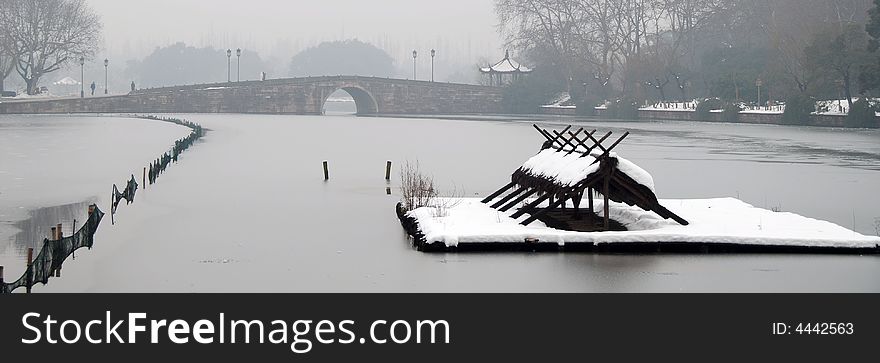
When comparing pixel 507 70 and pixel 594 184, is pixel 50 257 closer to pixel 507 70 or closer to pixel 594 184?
pixel 594 184

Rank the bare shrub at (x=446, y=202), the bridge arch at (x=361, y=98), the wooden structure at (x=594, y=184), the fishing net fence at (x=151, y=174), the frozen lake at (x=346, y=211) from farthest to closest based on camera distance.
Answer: the bridge arch at (x=361, y=98)
the fishing net fence at (x=151, y=174)
the bare shrub at (x=446, y=202)
the wooden structure at (x=594, y=184)
the frozen lake at (x=346, y=211)

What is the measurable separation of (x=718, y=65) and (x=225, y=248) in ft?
268

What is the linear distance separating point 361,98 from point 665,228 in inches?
4545

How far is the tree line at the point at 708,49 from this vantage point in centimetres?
7412

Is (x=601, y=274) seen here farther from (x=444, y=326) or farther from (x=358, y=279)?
(x=444, y=326)

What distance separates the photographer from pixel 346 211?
2747 cm

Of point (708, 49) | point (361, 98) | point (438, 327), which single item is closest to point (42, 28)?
point (361, 98)

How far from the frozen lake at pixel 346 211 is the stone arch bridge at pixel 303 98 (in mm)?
57697

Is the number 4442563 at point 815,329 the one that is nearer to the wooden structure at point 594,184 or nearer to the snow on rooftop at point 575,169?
the wooden structure at point 594,184

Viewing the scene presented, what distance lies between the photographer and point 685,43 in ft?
380

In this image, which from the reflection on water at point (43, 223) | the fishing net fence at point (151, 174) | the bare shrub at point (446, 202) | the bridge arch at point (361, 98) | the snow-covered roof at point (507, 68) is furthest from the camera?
the snow-covered roof at point (507, 68)

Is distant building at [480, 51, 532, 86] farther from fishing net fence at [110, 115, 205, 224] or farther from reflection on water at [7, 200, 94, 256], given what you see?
reflection on water at [7, 200, 94, 256]

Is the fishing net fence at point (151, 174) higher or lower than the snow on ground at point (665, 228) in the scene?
higher

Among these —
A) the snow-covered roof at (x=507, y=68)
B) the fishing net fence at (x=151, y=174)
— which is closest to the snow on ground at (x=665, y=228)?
the fishing net fence at (x=151, y=174)
